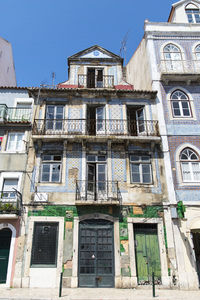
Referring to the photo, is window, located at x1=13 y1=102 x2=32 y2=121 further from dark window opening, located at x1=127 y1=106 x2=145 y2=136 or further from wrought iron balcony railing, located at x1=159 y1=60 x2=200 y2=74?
wrought iron balcony railing, located at x1=159 y1=60 x2=200 y2=74

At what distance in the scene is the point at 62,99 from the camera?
530 inches

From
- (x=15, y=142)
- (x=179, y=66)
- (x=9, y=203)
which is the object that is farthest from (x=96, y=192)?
(x=179, y=66)

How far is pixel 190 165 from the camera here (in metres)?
11.9

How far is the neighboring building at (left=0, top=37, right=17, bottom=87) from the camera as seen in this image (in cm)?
1869

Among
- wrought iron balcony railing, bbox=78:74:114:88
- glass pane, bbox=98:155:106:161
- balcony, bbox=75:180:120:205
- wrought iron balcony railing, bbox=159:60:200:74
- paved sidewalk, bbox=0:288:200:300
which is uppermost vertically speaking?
wrought iron balcony railing, bbox=159:60:200:74

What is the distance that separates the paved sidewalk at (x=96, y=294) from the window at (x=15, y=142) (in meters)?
6.47

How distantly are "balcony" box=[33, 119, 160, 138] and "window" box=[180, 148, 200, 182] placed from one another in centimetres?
178

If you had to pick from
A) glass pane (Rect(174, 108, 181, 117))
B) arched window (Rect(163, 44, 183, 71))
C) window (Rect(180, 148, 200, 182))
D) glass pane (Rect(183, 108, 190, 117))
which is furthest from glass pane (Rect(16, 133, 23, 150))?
arched window (Rect(163, 44, 183, 71))

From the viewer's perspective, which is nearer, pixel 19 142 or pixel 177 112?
pixel 19 142

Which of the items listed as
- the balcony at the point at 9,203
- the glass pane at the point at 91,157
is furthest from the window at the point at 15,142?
the glass pane at the point at 91,157

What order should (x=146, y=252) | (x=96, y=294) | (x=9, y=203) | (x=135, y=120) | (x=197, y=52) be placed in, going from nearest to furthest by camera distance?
(x=96, y=294)
(x=146, y=252)
(x=9, y=203)
(x=135, y=120)
(x=197, y=52)

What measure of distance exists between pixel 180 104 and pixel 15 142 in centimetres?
942

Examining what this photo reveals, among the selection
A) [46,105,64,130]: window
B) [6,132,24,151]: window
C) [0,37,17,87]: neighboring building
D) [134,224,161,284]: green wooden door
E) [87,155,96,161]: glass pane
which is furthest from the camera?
[0,37,17,87]: neighboring building

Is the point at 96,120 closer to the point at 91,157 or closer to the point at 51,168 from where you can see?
the point at 91,157
